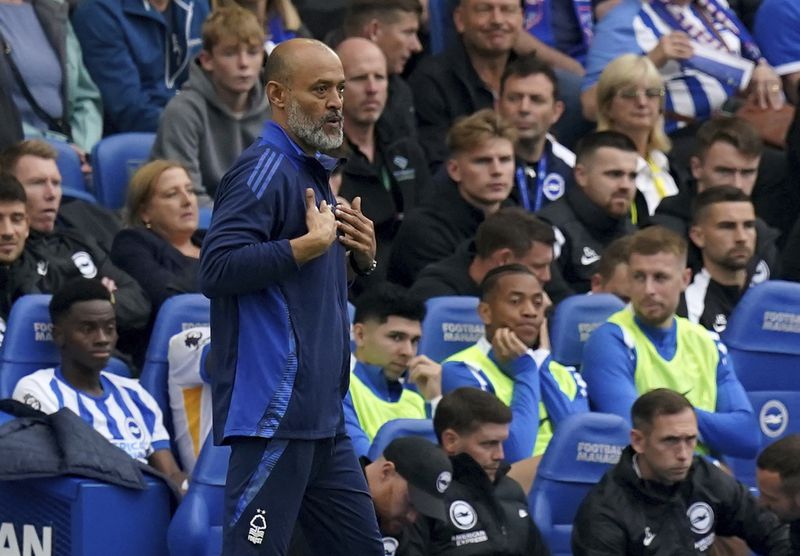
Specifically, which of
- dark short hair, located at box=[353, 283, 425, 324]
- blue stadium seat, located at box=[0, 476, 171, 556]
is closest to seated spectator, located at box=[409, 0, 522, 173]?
dark short hair, located at box=[353, 283, 425, 324]

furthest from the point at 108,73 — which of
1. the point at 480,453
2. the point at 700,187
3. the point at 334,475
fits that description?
the point at 334,475

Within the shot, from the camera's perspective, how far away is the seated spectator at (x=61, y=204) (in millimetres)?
7965

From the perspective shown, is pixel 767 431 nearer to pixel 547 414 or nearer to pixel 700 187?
pixel 547 414

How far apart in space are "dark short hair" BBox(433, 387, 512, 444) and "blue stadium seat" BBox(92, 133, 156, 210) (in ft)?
8.62

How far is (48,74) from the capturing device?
9273 mm

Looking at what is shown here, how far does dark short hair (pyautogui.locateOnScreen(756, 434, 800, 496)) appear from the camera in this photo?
7.19 m

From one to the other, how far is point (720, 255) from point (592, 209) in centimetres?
68

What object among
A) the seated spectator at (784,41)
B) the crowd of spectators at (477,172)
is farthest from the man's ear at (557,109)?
the seated spectator at (784,41)

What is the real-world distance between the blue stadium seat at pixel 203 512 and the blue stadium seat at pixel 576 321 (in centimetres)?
196

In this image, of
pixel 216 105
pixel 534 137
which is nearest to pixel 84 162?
pixel 216 105

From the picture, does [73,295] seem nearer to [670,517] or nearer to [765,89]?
[670,517]

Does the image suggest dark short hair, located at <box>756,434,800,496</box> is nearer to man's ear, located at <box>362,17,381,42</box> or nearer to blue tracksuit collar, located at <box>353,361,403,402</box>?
blue tracksuit collar, located at <box>353,361,403,402</box>

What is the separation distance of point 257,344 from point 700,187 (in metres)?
5.11

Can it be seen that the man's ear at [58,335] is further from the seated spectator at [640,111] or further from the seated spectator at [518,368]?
the seated spectator at [640,111]
